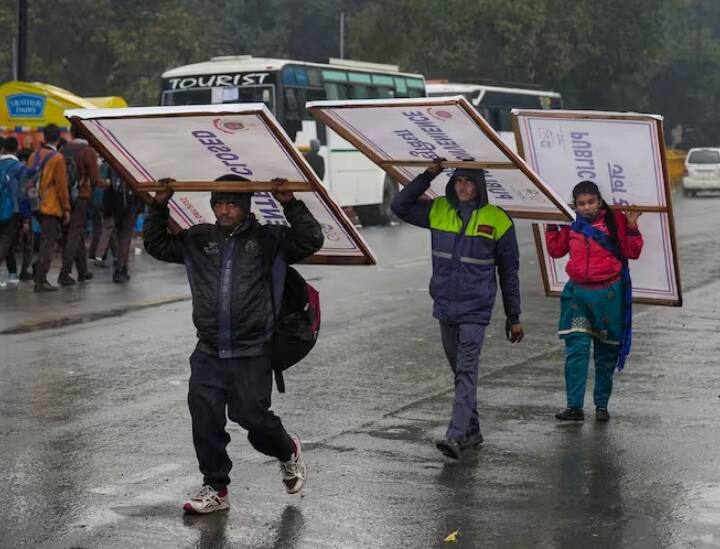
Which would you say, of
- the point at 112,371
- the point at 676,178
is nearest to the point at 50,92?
the point at 112,371

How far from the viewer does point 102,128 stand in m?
7.07

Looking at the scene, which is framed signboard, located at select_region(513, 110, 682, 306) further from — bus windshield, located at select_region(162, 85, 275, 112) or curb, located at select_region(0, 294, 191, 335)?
bus windshield, located at select_region(162, 85, 275, 112)

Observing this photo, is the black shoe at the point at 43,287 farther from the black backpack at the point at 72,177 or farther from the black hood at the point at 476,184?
the black hood at the point at 476,184

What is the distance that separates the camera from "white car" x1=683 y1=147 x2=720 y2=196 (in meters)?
44.5

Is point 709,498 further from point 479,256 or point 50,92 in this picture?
point 50,92

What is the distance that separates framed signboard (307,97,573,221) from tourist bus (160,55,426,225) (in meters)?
19.4

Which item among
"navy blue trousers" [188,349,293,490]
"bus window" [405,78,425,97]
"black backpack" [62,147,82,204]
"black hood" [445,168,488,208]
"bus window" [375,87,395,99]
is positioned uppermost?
"bus window" [405,78,425,97]

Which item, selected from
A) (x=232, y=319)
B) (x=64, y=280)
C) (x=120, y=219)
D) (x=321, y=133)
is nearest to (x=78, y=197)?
(x=120, y=219)

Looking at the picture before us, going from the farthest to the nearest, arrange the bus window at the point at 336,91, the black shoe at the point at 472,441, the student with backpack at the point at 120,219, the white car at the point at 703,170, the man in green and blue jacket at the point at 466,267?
1. the white car at the point at 703,170
2. the bus window at the point at 336,91
3. the student with backpack at the point at 120,219
4. the black shoe at the point at 472,441
5. the man in green and blue jacket at the point at 466,267

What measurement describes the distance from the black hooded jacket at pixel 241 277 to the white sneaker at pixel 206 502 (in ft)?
2.09

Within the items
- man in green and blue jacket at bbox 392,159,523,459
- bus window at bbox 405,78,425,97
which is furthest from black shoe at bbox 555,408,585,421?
bus window at bbox 405,78,425,97

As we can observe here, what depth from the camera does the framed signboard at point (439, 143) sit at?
7.75 metres

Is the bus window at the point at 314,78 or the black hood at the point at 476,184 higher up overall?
the bus window at the point at 314,78

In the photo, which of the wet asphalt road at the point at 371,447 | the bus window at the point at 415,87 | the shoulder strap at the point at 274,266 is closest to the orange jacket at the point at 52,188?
the wet asphalt road at the point at 371,447
